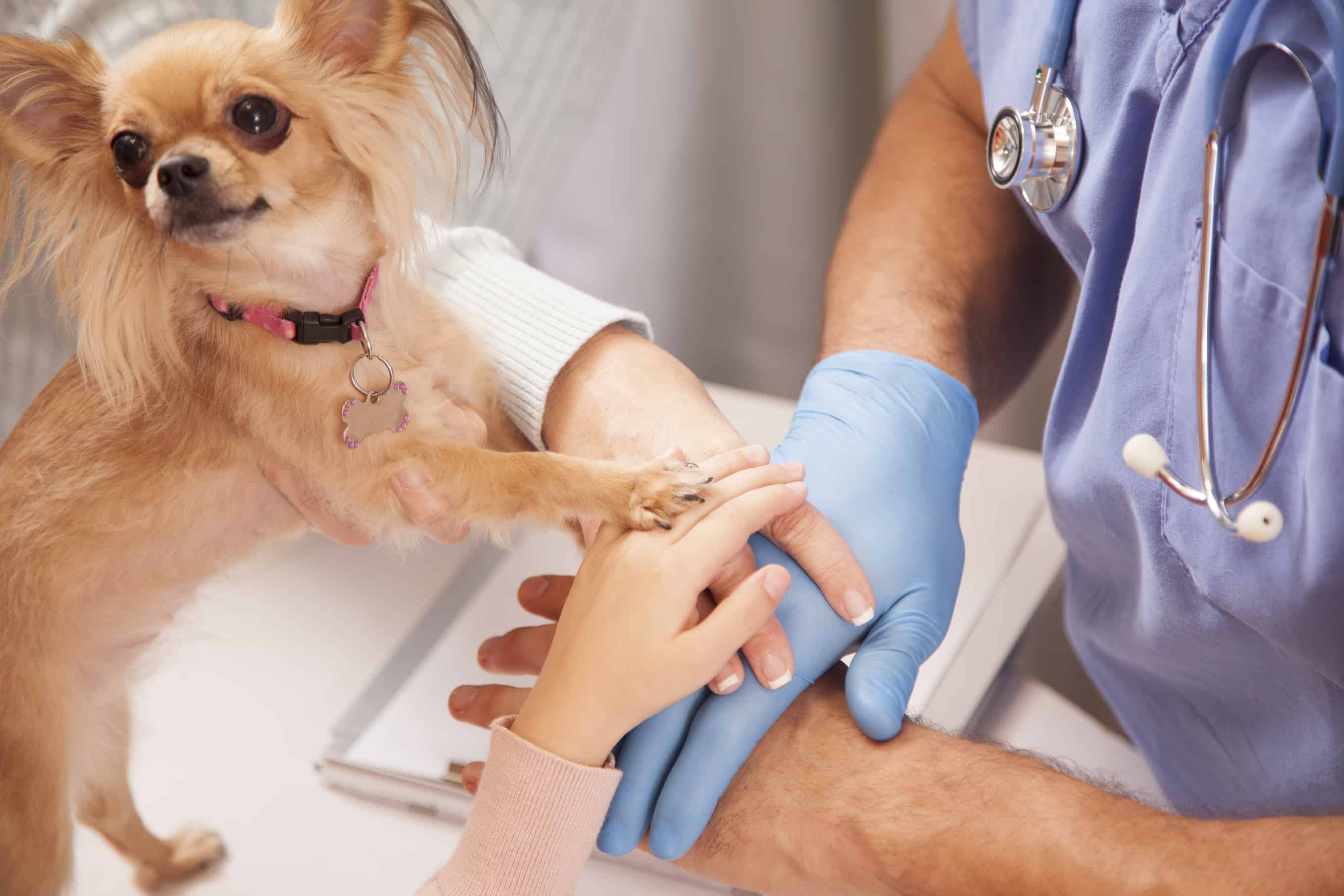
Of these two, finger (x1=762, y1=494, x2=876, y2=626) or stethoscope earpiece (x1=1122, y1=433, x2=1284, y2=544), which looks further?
finger (x1=762, y1=494, x2=876, y2=626)

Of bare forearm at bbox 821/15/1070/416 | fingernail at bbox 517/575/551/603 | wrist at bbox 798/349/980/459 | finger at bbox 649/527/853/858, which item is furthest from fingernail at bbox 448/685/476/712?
bare forearm at bbox 821/15/1070/416

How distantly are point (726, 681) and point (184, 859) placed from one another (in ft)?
1.92

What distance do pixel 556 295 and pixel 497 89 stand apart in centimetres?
53

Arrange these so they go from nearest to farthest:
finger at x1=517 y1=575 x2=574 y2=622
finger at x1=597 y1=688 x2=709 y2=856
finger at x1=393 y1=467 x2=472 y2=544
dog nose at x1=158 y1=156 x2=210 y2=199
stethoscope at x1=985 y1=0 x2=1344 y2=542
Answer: stethoscope at x1=985 y1=0 x2=1344 y2=542, dog nose at x1=158 y1=156 x2=210 y2=199, finger at x1=597 y1=688 x2=709 y2=856, finger at x1=393 y1=467 x2=472 y2=544, finger at x1=517 y1=575 x2=574 y2=622

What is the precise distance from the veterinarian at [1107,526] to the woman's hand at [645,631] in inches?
3.7

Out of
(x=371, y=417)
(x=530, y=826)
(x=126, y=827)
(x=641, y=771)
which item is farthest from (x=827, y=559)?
(x=126, y=827)

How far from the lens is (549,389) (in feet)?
4.08

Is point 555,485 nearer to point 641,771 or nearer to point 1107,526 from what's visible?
point 641,771

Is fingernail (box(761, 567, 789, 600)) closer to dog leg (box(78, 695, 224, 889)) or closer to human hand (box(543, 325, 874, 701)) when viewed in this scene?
human hand (box(543, 325, 874, 701))

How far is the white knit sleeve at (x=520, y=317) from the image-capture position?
1227mm

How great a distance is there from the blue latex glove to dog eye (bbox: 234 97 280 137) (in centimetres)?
61

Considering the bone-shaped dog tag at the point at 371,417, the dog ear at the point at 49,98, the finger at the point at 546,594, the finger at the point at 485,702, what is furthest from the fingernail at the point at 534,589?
the dog ear at the point at 49,98

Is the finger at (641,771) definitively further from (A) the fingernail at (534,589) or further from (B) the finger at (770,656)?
(A) the fingernail at (534,589)

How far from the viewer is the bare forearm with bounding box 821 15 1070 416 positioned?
1267 millimetres
